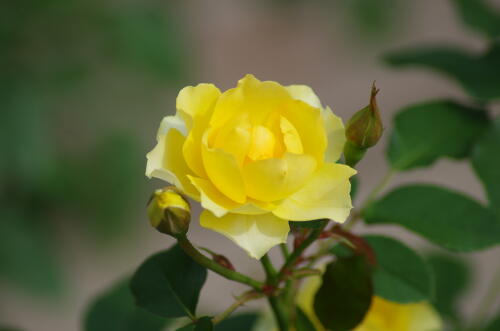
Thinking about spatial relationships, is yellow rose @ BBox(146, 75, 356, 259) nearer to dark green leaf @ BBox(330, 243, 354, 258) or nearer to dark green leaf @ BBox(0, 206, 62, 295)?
dark green leaf @ BBox(330, 243, 354, 258)

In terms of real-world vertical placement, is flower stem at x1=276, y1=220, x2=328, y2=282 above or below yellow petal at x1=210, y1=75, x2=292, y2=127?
below

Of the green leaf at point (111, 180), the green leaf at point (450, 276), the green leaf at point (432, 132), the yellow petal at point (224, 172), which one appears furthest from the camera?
the green leaf at point (111, 180)

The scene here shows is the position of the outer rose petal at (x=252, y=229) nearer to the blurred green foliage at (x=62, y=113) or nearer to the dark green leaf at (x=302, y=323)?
the dark green leaf at (x=302, y=323)

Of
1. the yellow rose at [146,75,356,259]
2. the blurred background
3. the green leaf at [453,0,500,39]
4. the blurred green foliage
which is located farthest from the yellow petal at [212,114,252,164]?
the blurred green foliage

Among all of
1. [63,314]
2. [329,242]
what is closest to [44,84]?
[63,314]

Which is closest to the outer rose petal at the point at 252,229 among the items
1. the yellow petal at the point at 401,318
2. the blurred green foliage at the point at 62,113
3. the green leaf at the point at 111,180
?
the yellow petal at the point at 401,318
